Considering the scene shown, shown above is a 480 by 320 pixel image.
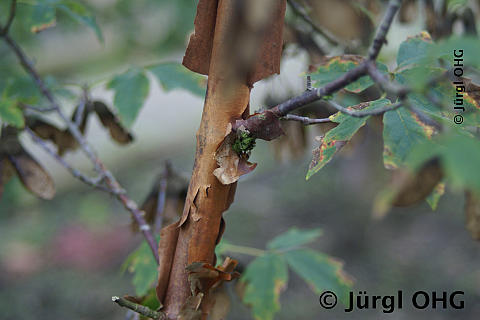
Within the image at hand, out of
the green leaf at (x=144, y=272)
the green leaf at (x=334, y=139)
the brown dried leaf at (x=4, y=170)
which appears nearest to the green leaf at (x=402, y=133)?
the green leaf at (x=334, y=139)

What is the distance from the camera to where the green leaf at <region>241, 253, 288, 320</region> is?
0.85 meters

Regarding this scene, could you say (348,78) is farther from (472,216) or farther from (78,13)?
(78,13)

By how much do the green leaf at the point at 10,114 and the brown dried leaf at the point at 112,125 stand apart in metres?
0.14

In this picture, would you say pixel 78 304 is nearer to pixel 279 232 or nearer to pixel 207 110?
pixel 279 232

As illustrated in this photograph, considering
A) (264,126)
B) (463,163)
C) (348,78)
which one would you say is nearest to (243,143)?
(264,126)

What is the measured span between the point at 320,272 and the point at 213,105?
59 centimetres

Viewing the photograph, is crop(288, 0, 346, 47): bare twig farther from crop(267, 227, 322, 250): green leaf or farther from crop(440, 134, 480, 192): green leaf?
crop(440, 134, 480, 192): green leaf

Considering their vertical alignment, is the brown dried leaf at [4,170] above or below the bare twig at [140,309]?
above

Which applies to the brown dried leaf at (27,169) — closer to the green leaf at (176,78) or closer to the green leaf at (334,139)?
the green leaf at (176,78)

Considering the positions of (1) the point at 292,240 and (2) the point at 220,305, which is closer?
(2) the point at 220,305

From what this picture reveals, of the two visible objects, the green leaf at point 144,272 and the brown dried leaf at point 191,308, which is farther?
the green leaf at point 144,272

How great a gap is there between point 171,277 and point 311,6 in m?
0.55

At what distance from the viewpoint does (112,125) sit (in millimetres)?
835

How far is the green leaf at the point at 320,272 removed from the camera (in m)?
0.92
